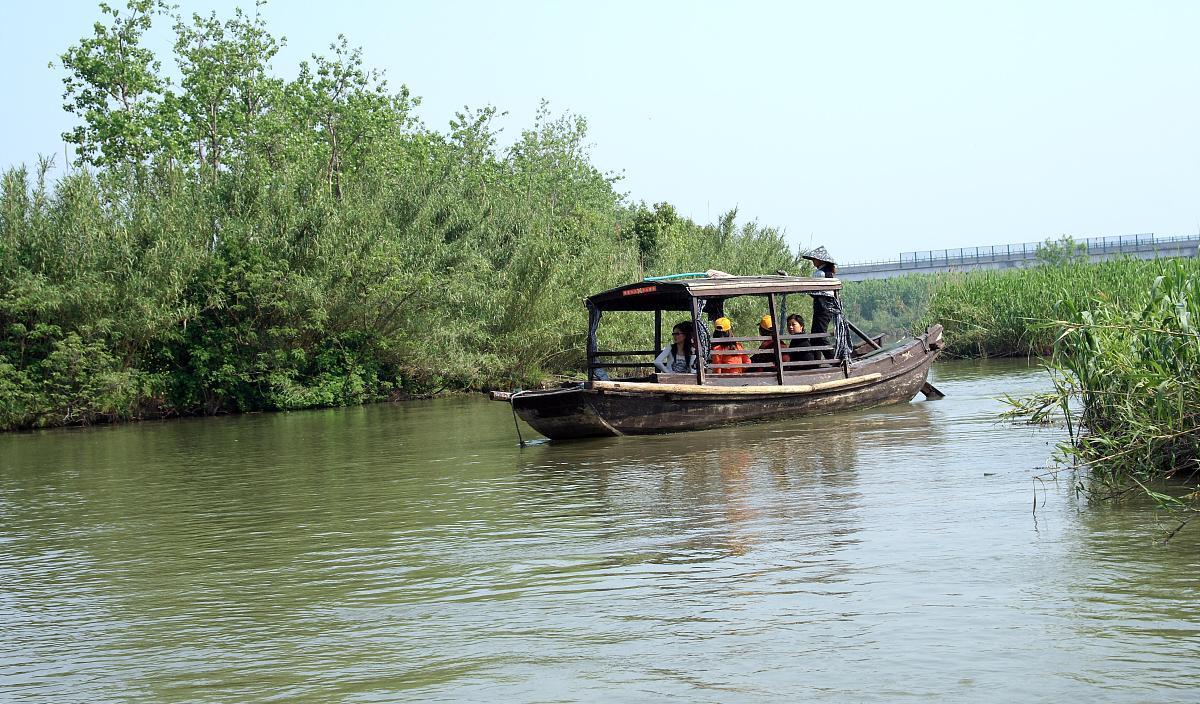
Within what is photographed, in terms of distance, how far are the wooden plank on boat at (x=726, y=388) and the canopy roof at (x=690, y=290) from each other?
1124 millimetres

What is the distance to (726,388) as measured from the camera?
1603cm

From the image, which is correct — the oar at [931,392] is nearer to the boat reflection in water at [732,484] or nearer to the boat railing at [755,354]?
the boat reflection in water at [732,484]

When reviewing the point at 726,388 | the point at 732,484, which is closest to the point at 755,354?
the point at 726,388

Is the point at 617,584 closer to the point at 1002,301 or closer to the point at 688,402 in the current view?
the point at 688,402

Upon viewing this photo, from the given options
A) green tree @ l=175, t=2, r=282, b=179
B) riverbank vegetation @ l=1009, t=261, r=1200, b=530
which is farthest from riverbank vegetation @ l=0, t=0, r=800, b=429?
riverbank vegetation @ l=1009, t=261, r=1200, b=530

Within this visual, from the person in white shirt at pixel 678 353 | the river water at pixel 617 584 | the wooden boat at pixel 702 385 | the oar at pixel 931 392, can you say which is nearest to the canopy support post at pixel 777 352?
the wooden boat at pixel 702 385

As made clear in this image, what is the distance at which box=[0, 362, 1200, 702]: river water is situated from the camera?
554 cm

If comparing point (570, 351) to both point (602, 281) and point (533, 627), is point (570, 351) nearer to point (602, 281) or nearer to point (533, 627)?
point (602, 281)

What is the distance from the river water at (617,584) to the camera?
218 inches

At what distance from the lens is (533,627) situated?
652cm

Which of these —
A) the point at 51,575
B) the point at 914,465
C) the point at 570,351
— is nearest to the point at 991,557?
the point at 914,465

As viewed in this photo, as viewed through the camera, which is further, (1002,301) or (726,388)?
(1002,301)

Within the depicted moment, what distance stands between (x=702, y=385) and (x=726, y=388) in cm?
36

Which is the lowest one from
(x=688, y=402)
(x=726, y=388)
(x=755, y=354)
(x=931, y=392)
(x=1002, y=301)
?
(x=931, y=392)
